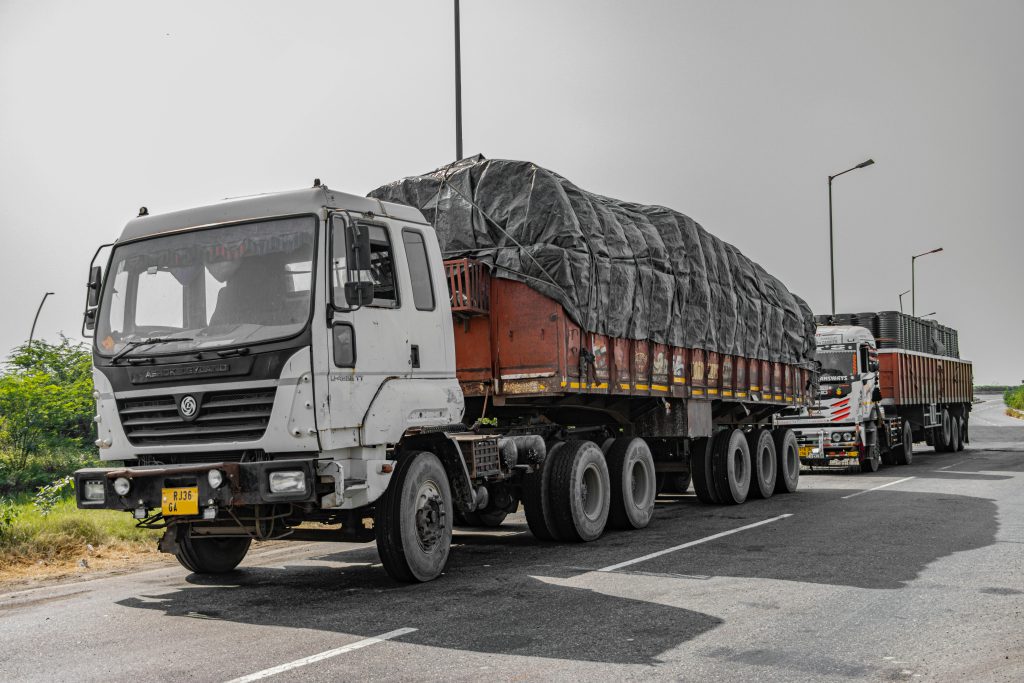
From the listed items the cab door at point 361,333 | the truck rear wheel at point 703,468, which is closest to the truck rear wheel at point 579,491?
the cab door at point 361,333

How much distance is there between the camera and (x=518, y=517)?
1440cm

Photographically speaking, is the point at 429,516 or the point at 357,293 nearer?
the point at 357,293

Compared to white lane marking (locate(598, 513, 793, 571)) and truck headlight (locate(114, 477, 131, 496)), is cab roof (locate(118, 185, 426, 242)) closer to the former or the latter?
truck headlight (locate(114, 477, 131, 496))

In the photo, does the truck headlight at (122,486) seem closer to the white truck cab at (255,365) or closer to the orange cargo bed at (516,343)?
the white truck cab at (255,365)

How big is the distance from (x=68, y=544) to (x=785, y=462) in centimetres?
1123

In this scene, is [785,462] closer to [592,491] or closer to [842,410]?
[842,410]

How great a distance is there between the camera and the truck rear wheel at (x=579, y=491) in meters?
10.7

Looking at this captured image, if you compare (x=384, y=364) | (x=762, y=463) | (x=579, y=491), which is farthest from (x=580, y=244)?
(x=762, y=463)

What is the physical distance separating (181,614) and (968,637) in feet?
17.3

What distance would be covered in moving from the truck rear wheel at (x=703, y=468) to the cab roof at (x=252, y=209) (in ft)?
26.2

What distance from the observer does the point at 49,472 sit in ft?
84.8

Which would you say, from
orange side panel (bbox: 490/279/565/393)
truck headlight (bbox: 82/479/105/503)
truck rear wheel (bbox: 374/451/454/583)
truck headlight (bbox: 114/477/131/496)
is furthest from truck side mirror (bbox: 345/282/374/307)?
orange side panel (bbox: 490/279/565/393)

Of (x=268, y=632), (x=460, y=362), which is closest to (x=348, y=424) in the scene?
(x=268, y=632)

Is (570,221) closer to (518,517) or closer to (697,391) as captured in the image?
(697,391)
